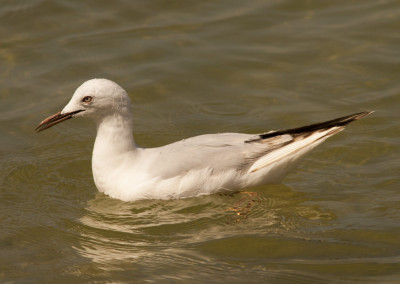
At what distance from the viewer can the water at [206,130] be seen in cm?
636

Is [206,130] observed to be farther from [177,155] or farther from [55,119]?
[55,119]

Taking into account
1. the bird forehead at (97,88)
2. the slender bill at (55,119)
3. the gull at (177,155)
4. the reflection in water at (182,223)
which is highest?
the bird forehead at (97,88)

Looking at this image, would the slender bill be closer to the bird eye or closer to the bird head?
the bird head

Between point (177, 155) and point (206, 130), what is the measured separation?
187 cm

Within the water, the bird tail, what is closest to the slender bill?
the water

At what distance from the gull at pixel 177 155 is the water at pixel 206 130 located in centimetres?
16

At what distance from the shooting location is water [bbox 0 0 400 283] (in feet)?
20.9

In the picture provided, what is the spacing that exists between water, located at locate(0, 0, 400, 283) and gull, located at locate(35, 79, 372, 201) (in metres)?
0.16

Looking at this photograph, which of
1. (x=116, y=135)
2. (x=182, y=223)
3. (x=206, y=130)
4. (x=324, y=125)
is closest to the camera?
(x=182, y=223)

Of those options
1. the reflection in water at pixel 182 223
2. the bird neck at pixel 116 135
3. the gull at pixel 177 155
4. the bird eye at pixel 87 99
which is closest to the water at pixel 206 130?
the reflection in water at pixel 182 223

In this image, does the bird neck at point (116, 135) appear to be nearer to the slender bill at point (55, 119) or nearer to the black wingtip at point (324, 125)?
the slender bill at point (55, 119)

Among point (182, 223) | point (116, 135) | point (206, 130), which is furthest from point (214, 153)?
point (206, 130)

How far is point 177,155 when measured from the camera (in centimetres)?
746

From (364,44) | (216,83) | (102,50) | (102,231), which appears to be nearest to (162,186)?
(102,231)
